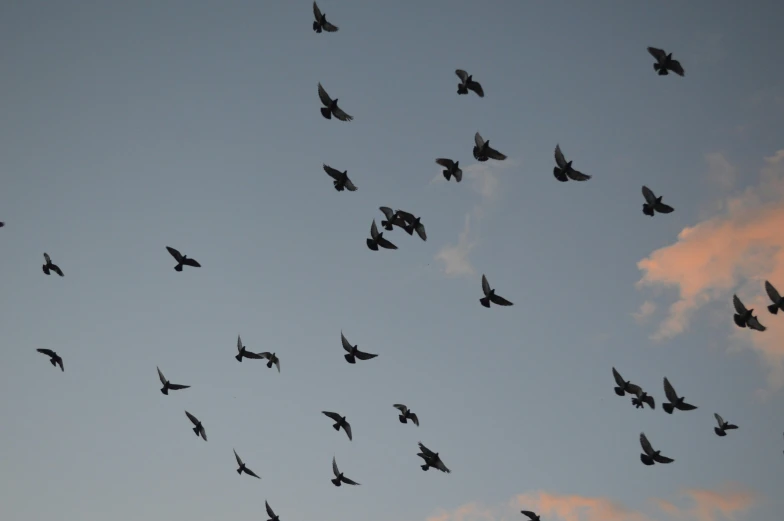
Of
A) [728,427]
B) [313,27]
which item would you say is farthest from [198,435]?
[728,427]

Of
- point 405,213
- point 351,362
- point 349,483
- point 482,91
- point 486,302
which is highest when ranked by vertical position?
point 482,91

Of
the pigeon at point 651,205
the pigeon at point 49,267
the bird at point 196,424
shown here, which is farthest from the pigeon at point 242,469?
the pigeon at point 651,205

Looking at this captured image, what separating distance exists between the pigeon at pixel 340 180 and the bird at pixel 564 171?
813 cm

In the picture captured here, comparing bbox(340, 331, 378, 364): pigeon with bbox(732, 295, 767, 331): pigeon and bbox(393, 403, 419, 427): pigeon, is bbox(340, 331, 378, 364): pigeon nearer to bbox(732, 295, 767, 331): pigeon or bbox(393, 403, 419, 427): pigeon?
bbox(393, 403, 419, 427): pigeon

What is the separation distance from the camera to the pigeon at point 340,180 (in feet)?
88.1

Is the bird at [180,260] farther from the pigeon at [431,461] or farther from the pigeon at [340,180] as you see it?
the pigeon at [431,461]

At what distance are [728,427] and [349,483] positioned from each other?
17353mm

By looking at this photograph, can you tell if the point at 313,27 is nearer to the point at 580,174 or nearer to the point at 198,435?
the point at 580,174

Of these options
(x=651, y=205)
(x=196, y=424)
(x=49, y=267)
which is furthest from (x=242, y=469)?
(x=651, y=205)

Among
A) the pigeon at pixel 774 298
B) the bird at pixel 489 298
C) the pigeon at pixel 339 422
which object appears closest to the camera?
the pigeon at pixel 774 298

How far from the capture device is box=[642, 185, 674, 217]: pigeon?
27.0 metres

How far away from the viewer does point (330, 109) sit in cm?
2636

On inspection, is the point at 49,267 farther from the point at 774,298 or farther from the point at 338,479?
the point at 774,298

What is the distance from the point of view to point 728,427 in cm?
2934
